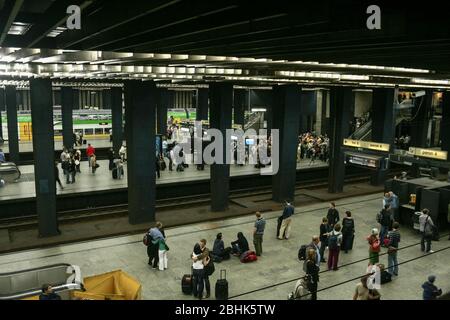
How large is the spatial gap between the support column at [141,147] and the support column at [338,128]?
30.7 ft

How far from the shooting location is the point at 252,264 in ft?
38.1

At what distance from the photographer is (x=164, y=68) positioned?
11281 mm

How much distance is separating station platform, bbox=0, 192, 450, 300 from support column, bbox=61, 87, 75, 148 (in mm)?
15365

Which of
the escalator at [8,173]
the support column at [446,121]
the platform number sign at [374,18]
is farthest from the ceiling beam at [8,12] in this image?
the support column at [446,121]

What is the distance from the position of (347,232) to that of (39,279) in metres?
7.94

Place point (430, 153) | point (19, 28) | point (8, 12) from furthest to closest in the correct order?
point (430, 153) < point (19, 28) < point (8, 12)

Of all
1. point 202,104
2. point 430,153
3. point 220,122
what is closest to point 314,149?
point 202,104

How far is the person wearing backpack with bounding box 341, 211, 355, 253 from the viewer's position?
1222cm

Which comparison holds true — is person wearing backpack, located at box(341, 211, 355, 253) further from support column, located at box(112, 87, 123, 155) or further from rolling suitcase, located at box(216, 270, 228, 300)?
support column, located at box(112, 87, 123, 155)

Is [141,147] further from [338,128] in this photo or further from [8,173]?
[338,128]

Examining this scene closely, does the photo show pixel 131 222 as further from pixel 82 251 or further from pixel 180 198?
pixel 180 198

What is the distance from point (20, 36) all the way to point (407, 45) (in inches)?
204

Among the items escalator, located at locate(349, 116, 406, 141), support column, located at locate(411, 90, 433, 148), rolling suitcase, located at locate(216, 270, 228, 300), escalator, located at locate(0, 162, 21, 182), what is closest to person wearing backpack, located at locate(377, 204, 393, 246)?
rolling suitcase, located at locate(216, 270, 228, 300)

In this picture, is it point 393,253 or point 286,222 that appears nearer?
point 393,253
